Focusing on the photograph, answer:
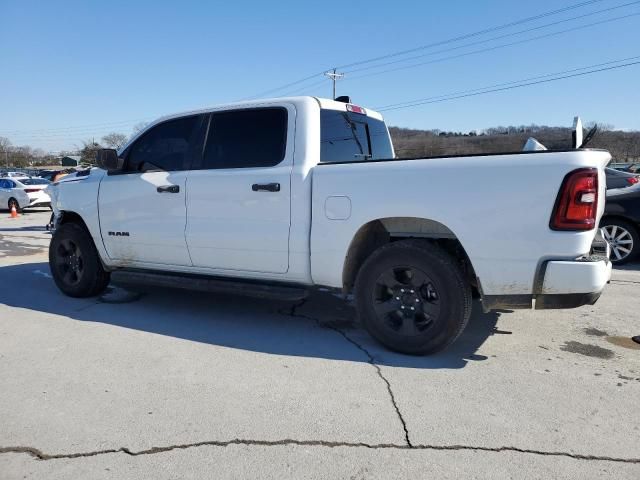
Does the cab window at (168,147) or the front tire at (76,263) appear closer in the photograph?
the cab window at (168,147)

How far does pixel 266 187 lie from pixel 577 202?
234 centimetres

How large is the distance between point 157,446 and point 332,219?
81.0 inches

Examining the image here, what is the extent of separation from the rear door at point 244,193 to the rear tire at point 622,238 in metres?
5.96

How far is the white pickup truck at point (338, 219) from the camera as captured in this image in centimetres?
329

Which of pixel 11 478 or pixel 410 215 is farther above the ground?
pixel 410 215

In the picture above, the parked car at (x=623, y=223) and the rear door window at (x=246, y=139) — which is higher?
the rear door window at (x=246, y=139)

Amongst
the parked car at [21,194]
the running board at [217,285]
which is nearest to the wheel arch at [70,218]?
Answer: the running board at [217,285]

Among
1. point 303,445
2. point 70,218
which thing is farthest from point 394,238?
point 70,218

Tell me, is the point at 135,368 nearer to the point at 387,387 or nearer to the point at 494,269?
the point at 387,387

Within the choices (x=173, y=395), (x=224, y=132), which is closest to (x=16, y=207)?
(x=224, y=132)

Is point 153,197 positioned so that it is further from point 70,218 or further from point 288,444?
point 288,444

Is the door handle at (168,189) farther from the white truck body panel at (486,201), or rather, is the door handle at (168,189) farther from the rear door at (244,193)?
the white truck body panel at (486,201)

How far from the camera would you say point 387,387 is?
3305mm

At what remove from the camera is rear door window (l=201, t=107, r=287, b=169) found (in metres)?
4.31
